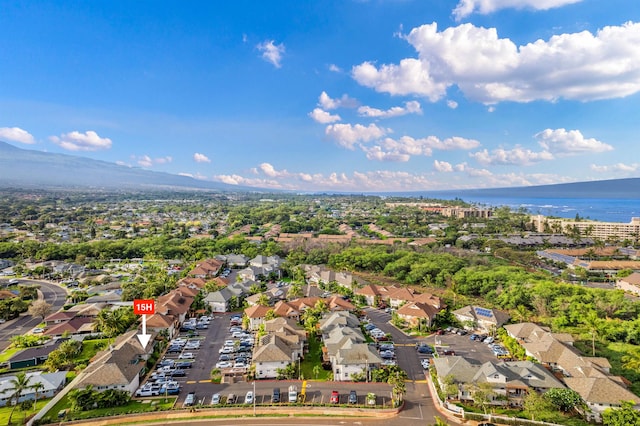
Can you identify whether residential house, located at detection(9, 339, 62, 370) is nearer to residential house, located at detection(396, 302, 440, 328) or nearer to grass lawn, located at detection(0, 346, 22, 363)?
grass lawn, located at detection(0, 346, 22, 363)

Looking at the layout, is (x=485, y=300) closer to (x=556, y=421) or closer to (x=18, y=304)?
(x=556, y=421)

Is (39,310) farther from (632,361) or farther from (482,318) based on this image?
(632,361)

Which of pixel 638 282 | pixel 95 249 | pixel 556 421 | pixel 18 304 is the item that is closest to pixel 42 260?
pixel 95 249

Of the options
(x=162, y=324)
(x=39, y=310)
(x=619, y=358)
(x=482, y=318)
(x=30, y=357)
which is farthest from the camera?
(x=39, y=310)

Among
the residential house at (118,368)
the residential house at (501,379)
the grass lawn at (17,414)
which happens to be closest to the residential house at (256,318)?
the residential house at (118,368)

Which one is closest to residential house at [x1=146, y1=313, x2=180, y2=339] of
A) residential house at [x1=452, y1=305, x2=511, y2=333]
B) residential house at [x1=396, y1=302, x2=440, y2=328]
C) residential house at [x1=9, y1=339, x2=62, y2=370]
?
residential house at [x1=9, y1=339, x2=62, y2=370]

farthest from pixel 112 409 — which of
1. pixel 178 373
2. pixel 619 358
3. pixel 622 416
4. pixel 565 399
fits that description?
pixel 619 358

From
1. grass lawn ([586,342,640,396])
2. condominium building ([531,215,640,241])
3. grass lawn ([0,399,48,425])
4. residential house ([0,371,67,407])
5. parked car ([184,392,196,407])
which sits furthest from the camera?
condominium building ([531,215,640,241])
